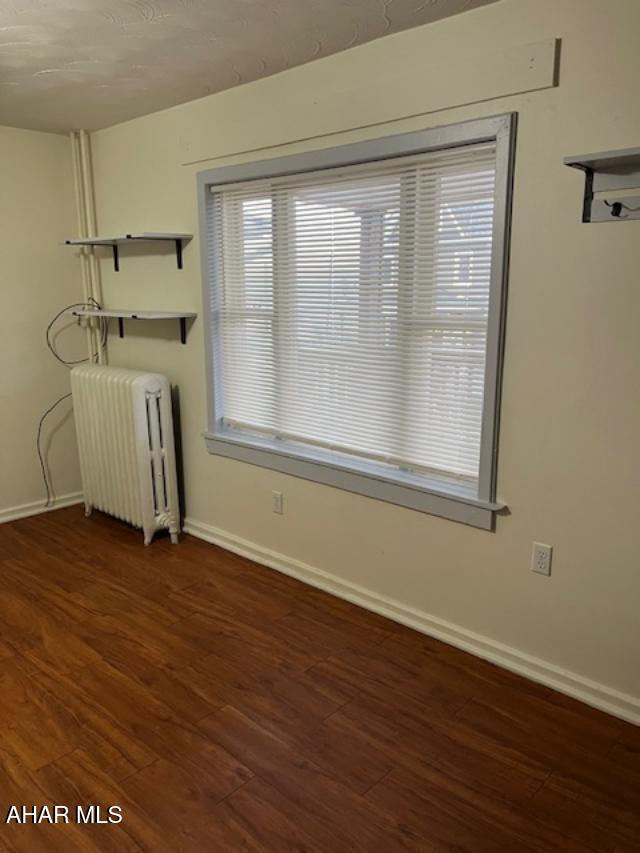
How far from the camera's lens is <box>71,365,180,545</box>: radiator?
350cm

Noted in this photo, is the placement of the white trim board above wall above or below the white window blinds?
above

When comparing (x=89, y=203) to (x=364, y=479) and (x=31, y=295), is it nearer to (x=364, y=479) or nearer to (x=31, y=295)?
(x=31, y=295)

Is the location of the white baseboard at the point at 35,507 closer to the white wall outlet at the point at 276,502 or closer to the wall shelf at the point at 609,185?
the white wall outlet at the point at 276,502

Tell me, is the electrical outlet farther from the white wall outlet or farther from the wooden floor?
the white wall outlet

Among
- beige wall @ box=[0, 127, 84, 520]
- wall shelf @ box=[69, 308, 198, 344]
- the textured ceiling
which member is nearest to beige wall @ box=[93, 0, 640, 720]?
the textured ceiling

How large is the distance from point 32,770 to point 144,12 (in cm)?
253

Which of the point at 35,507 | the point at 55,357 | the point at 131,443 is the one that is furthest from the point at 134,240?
the point at 35,507

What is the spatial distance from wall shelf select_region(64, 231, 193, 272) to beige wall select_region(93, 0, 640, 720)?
2.10 feet

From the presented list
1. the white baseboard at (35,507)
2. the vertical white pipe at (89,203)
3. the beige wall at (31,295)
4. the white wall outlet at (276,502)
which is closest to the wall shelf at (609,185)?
the white wall outlet at (276,502)

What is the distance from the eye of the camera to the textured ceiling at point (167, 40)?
2105mm

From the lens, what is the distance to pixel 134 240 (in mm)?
3703

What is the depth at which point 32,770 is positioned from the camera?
1.93 metres

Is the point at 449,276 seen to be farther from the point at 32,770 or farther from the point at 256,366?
the point at 32,770

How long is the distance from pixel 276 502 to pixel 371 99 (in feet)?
6.38
